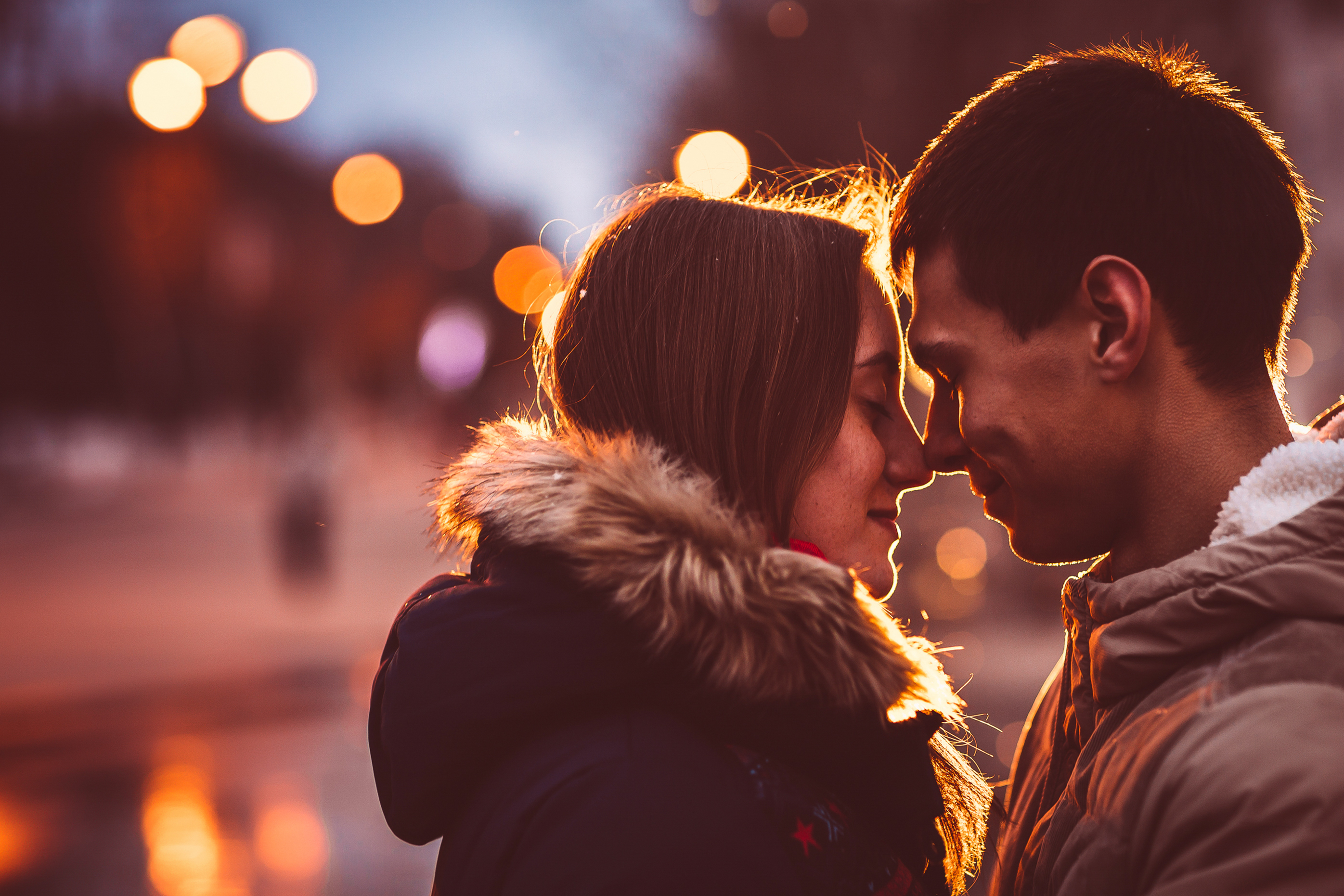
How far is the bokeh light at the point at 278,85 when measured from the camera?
40.0ft

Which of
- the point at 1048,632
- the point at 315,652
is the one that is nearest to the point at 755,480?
the point at 1048,632

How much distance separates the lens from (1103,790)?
1689 mm

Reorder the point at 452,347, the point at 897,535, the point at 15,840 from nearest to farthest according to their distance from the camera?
the point at 897,535 < the point at 15,840 < the point at 452,347

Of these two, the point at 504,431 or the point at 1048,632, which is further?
the point at 1048,632

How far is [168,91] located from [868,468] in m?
12.2

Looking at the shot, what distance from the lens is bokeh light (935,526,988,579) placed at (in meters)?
11.8

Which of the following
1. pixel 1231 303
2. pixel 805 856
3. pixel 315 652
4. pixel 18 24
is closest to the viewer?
pixel 805 856

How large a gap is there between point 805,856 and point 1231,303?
1.32 m

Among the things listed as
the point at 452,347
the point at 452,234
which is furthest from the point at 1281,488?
the point at 452,234

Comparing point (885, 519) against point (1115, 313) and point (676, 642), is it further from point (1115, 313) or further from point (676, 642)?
point (676, 642)

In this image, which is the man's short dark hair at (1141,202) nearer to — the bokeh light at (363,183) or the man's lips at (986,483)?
the man's lips at (986,483)

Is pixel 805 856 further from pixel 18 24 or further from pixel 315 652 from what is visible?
pixel 18 24

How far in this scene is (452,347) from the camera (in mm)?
51938

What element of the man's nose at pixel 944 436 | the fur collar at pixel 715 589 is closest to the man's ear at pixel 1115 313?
the man's nose at pixel 944 436
